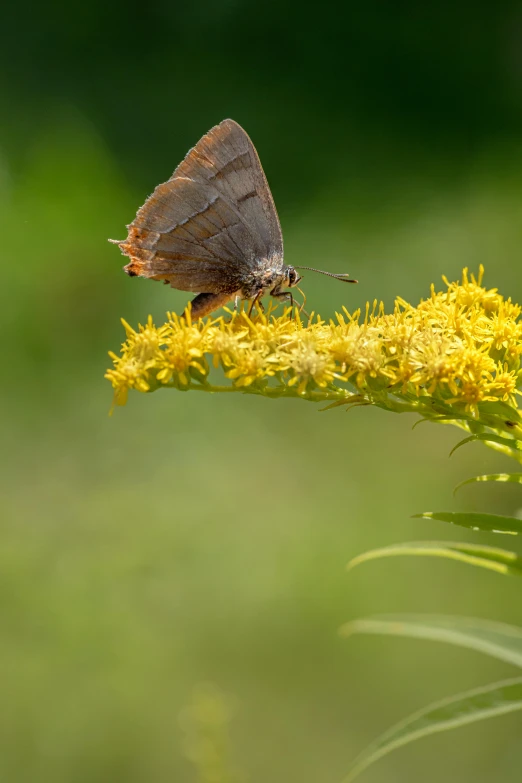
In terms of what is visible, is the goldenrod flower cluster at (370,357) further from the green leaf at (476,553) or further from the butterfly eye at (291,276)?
the butterfly eye at (291,276)

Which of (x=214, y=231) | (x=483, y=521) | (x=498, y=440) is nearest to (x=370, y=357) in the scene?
(x=498, y=440)

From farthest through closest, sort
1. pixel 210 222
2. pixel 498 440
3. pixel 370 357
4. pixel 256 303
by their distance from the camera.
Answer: pixel 210 222
pixel 256 303
pixel 370 357
pixel 498 440

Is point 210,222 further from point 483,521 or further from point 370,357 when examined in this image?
point 483,521

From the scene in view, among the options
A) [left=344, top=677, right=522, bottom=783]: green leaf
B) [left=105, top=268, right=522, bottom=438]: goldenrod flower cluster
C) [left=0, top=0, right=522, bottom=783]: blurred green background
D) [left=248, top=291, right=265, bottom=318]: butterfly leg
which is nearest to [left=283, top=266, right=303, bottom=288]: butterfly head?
[left=248, top=291, right=265, bottom=318]: butterfly leg

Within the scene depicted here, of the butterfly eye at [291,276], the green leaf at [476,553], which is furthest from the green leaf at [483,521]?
the butterfly eye at [291,276]

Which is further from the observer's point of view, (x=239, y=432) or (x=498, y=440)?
(x=239, y=432)

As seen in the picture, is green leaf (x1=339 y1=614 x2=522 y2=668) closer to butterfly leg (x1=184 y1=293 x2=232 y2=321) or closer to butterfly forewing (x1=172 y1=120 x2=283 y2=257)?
butterfly leg (x1=184 y1=293 x2=232 y2=321)

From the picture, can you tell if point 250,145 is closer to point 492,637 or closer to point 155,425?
point 492,637
